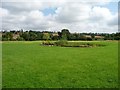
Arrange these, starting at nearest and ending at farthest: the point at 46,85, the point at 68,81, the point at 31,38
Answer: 1. the point at 46,85
2. the point at 68,81
3. the point at 31,38

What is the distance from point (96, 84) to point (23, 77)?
11.8 feet

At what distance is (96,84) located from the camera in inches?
372

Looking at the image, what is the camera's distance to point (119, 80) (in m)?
10.2

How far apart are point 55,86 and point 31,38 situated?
76.3m

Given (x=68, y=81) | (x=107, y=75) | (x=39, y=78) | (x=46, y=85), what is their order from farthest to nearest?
(x=107, y=75) < (x=39, y=78) < (x=68, y=81) < (x=46, y=85)

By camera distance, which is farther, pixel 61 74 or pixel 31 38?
pixel 31 38

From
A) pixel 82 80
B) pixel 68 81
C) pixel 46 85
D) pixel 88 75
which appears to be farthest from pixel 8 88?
pixel 88 75

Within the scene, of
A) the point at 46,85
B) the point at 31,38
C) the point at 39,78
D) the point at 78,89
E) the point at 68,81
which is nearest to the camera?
the point at 78,89

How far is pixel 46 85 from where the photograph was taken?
30.4 ft

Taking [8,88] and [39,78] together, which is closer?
[8,88]

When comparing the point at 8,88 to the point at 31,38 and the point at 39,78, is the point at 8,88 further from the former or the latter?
the point at 31,38

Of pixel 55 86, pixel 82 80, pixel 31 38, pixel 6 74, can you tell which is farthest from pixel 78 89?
pixel 31 38

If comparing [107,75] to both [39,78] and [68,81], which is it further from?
[39,78]

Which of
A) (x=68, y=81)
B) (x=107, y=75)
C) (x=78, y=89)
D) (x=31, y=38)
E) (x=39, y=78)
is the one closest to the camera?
(x=78, y=89)
